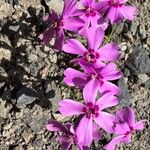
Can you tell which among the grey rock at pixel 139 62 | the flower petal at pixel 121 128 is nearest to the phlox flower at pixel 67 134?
the flower petal at pixel 121 128

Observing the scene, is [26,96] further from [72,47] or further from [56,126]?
[72,47]

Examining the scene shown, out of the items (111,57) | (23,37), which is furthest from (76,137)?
(23,37)

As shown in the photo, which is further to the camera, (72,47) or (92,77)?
(72,47)

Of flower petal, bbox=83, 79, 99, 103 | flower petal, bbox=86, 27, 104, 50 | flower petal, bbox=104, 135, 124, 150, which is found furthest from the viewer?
flower petal, bbox=104, 135, 124, 150

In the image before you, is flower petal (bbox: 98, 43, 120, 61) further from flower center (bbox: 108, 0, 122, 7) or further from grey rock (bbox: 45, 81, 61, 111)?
grey rock (bbox: 45, 81, 61, 111)

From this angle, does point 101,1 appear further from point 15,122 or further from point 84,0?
point 15,122

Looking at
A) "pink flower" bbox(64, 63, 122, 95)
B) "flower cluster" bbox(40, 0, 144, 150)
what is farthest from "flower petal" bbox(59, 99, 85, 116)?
"pink flower" bbox(64, 63, 122, 95)

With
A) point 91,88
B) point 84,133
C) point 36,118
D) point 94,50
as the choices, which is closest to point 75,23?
point 94,50
